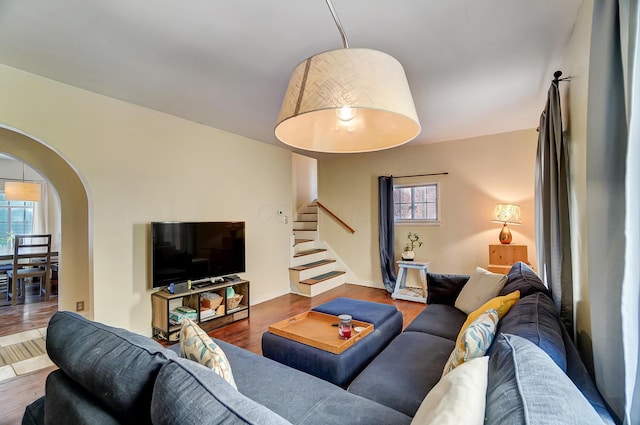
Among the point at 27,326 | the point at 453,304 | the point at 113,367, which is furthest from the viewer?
the point at 27,326

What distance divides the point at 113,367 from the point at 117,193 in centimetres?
252

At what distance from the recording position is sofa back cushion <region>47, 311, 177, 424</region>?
917mm

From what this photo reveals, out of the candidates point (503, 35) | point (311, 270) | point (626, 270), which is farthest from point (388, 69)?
point (311, 270)

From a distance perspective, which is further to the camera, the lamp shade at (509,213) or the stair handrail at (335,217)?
the stair handrail at (335,217)

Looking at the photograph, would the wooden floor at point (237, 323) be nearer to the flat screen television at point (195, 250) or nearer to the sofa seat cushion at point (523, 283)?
the flat screen television at point (195, 250)

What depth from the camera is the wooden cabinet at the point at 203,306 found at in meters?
3.09

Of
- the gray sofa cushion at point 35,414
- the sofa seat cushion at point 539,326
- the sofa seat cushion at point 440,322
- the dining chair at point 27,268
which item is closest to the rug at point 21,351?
the gray sofa cushion at point 35,414

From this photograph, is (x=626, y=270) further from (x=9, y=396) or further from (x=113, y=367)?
(x=9, y=396)

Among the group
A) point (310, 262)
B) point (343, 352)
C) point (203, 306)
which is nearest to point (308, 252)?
point (310, 262)

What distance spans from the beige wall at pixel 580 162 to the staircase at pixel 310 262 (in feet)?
11.7

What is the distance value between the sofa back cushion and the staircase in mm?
3702

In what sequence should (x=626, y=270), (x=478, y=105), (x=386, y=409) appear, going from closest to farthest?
(x=626, y=270) < (x=386, y=409) < (x=478, y=105)

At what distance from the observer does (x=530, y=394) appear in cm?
71

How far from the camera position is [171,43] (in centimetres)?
201
